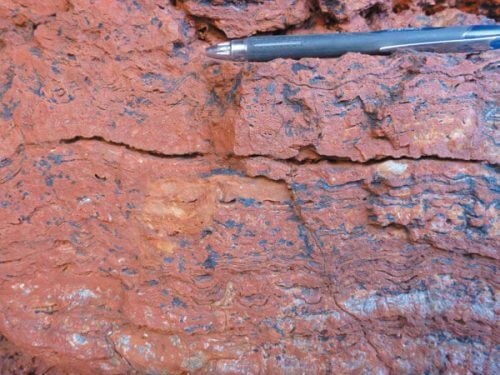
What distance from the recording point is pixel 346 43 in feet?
3.11

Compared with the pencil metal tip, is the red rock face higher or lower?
lower

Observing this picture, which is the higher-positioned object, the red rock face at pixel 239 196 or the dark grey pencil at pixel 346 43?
the dark grey pencil at pixel 346 43

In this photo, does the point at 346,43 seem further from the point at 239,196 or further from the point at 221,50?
the point at 239,196

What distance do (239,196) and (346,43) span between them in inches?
18.3

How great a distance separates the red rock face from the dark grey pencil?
5cm

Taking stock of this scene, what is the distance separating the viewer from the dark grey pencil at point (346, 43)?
95 centimetres

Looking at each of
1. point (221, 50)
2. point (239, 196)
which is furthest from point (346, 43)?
point (239, 196)

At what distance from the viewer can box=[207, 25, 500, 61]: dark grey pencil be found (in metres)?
0.95

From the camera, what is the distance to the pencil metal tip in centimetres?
95

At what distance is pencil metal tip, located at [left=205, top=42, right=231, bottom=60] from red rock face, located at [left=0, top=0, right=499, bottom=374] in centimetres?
4

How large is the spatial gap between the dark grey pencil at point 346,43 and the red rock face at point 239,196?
5cm

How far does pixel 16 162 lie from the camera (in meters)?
0.97

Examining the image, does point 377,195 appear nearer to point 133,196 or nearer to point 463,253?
point 463,253

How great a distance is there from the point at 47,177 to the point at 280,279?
66 centimetres
